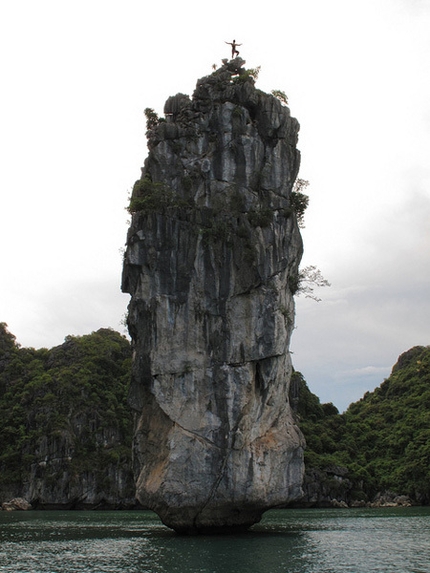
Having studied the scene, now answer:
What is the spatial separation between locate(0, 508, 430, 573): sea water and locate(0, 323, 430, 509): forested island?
112ft

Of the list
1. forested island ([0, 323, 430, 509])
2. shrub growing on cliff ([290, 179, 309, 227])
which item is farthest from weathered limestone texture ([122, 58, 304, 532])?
forested island ([0, 323, 430, 509])

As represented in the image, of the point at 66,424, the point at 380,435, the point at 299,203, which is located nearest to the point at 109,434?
the point at 66,424

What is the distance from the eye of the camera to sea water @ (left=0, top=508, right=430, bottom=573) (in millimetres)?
18750

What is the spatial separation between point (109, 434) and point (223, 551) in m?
51.2

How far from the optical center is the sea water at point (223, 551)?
61.5 feet

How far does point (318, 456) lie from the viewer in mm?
68875

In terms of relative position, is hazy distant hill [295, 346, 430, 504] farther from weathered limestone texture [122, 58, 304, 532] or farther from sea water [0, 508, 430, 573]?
weathered limestone texture [122, 58, 304, 532]

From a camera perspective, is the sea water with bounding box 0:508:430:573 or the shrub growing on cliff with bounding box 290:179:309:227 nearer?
the sea water with bounding box 0:508:430:573

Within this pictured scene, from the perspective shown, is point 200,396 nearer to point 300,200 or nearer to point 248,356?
point 248,356

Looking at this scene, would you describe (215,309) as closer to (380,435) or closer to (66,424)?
(66,424)

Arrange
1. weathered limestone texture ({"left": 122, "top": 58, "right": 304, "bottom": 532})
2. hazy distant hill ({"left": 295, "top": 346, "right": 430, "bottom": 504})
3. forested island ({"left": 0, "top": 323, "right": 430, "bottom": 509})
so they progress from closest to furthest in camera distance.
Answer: weathered limestone texture ({"left": 122, "top": 58, "right": 304, "bottom": 532}) → forested island ({"left": 0, "top": 323, "right": 430, "bottom": 509}) → hazy distant hill ({"left": 295, "top": 346, "right": 430, "bottom": 504})

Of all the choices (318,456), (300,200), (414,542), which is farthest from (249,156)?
(318,456)

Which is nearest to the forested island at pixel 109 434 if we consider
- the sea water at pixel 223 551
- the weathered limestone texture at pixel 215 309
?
the sea water at pixel 223 551

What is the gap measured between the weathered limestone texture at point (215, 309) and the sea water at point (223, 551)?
72.7 inches
